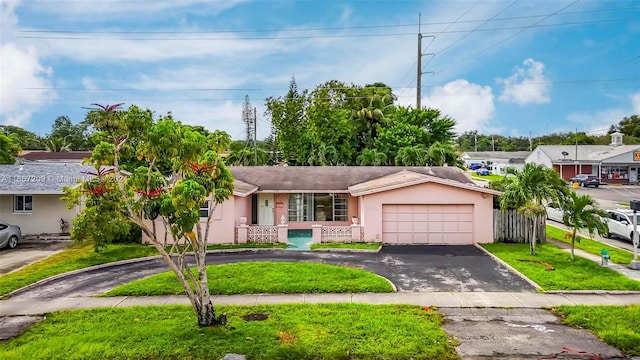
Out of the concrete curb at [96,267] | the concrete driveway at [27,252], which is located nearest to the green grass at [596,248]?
the concrete curb at [96,267]

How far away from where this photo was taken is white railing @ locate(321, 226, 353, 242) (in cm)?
2020

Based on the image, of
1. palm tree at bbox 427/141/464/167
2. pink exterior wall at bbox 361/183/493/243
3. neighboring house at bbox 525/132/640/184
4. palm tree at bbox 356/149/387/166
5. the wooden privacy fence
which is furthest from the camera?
neighboring house at bbox 525/132/640/184

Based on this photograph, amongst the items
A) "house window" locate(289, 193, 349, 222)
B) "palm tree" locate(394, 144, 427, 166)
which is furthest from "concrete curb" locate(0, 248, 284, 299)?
"palm tree" locate(394, 144, 427, 166)

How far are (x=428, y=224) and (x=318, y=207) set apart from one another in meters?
6.47

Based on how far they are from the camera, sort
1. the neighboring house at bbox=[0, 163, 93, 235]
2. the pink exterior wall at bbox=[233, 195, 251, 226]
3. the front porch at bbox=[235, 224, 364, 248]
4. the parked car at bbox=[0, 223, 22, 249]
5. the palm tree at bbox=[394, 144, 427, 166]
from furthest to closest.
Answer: the palm tree at bbox=[394, 144, 427, 166], the neighboring house at bbox=[0, 163, 93, 235], the pink exterior wall at bbox=[233, 195, 251, 226], the front porch at bbox=[235, 224, 364, 248], the parked car at bbox=[0, 223, 22, 249]

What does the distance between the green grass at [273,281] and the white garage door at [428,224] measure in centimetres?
568

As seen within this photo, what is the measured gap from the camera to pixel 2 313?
37.1 ft

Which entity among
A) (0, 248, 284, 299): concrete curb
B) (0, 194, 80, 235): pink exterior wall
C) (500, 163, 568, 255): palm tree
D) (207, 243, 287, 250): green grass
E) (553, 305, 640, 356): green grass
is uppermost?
(500, 163, 568, 255): palm tree

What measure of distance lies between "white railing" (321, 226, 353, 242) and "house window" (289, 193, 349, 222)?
3336 millimetres

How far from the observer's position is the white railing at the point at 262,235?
20312mm

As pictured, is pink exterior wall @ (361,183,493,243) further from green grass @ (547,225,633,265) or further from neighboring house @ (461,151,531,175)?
neighboring house @ (461,151,531,175)

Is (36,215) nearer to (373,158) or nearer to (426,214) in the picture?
(426,214)

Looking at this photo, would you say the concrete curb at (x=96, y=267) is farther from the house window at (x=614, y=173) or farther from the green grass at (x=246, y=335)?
the house window at (x=614, y=173)

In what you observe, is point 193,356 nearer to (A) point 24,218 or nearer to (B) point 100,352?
(B) point 100,352
